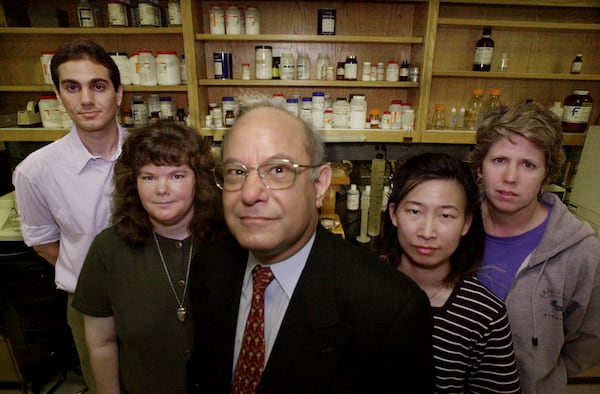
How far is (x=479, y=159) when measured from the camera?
121 centimetres

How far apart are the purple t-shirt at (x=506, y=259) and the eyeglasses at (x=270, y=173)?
738 millimetres

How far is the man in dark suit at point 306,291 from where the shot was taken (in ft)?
2.62

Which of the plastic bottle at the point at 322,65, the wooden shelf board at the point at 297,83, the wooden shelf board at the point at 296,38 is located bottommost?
the wooden shelf board at the point at 297,83

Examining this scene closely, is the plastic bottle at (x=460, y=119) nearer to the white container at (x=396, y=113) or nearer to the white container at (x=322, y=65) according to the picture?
the white container at (x=396, y=113)

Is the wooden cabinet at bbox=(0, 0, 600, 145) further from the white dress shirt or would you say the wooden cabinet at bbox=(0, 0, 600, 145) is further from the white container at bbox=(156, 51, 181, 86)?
the white dress shirt

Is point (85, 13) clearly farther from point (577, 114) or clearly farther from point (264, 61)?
point (577, 114)

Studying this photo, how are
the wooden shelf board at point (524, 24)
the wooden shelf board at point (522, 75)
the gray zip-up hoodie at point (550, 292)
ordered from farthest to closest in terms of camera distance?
the wooden shelf board at point (522, 75) < the wooden shelf board at point (524, 24) < the gray zip-up hoodie at point (550, 292)

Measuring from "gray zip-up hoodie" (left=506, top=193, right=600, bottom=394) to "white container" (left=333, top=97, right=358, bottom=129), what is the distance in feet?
4.84

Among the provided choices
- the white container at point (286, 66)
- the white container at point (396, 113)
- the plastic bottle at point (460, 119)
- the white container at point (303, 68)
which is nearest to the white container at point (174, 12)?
the white container at point (286, 66)

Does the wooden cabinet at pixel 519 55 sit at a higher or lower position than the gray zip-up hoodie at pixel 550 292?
higher

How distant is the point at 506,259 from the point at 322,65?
1.73m

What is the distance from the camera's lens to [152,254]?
44.4 inches

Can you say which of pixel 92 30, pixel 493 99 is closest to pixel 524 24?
pixel 493 99

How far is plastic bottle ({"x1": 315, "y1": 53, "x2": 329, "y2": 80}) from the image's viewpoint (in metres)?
2.37
